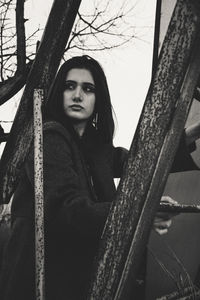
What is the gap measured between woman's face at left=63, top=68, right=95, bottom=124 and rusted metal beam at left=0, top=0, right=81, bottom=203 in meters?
0.35

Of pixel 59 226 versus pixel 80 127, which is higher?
pixel 80 127

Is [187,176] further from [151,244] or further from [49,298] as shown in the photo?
[49,298]

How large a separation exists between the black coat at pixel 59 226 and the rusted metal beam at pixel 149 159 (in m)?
0.21

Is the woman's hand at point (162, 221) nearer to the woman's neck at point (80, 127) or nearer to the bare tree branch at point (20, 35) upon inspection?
the woman's neck at point (80, 127)

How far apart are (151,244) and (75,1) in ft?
6.20

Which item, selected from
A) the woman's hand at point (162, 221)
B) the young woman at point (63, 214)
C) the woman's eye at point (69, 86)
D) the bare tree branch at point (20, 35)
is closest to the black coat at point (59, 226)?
the young woman at point (63, 214)

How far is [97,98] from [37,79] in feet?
2.13

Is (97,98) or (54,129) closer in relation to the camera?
(54,129)

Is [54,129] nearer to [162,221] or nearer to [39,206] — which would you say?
[39,206]

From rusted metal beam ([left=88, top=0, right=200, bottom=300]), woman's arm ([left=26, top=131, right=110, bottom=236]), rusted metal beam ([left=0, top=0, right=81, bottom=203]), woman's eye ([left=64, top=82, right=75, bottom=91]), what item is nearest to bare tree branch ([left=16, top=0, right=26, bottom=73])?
woman's eye ([left=64, top=82, right=75, bottom=91])

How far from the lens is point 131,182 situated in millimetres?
1218

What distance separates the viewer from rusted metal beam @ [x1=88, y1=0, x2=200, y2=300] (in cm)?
120

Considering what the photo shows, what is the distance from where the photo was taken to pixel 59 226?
1.58m

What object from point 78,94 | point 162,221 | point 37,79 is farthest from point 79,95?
point 162,221
